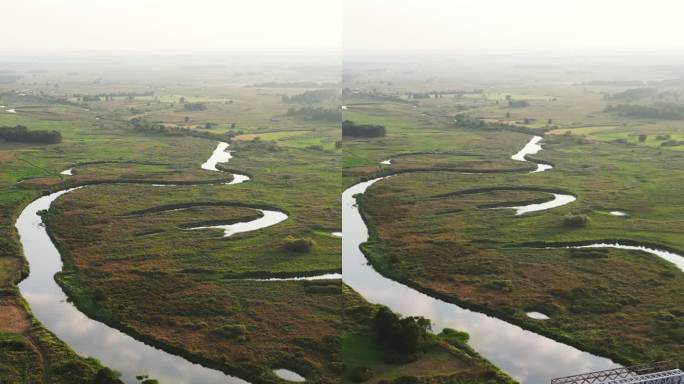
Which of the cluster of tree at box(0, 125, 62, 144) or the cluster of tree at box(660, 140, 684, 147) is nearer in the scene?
the cluster of tree at box(0, 125, 62, 144)

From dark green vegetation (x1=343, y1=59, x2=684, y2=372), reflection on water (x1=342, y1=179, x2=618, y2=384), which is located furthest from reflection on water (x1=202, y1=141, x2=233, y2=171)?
reflection on water (x1=342, y1=179, x2=618, y2=384)

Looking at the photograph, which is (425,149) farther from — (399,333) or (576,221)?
(399,333)

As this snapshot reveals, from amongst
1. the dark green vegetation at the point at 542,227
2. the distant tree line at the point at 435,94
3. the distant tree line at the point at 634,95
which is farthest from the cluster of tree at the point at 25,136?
the distant tree line at the point at 634,95

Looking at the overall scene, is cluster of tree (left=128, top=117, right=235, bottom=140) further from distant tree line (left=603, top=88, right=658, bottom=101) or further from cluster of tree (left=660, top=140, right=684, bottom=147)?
distant tree line (left=603, top=88, right=658, bottom=101)

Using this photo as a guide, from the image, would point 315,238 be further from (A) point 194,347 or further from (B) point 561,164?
(B) point 561,164

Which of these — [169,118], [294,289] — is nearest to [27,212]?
[294,289]

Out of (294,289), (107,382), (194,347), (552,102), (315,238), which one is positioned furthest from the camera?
(552,102)

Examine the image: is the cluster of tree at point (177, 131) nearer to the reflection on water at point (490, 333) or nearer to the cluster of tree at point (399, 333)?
the reflection on water at point (490, 333)
